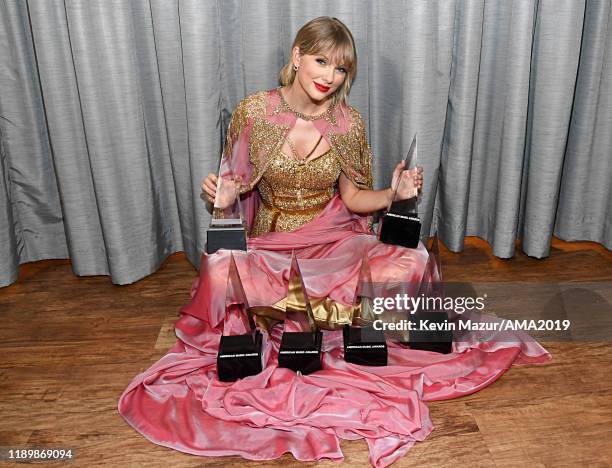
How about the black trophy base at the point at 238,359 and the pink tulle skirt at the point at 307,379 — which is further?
the black trophy base at the point at 238,359

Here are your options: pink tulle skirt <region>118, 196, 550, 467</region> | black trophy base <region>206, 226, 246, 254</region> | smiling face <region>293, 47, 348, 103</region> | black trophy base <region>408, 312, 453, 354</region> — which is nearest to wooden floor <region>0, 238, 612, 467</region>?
pink tulle skirt <region>118, 196, 550, 467</region>

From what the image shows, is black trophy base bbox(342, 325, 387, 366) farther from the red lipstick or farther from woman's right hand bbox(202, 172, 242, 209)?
the red lipstick

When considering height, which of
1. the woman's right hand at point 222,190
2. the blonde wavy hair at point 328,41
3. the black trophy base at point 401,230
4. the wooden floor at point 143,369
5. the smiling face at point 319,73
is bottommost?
the wooden floor at point 143,369

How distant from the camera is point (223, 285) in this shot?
1.92 meters

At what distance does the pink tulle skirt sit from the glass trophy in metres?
0.11

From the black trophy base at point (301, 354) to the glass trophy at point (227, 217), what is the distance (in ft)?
1.02

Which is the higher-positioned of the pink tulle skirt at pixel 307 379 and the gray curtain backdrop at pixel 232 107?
the gray curtain backdrop at pixel 232 107

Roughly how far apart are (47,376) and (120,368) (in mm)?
218

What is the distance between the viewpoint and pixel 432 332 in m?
1.89

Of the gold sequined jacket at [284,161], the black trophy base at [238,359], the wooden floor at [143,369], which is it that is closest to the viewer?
the wooden floor at [143,369]

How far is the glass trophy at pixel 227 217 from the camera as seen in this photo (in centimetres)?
178

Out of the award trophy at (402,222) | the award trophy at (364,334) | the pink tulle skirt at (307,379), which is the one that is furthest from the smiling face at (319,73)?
the award trophy at (364,334)

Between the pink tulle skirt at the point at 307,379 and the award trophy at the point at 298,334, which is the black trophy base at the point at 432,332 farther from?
the award trophy at the point at 298,334

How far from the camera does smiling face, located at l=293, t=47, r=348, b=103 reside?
1.85 metres
